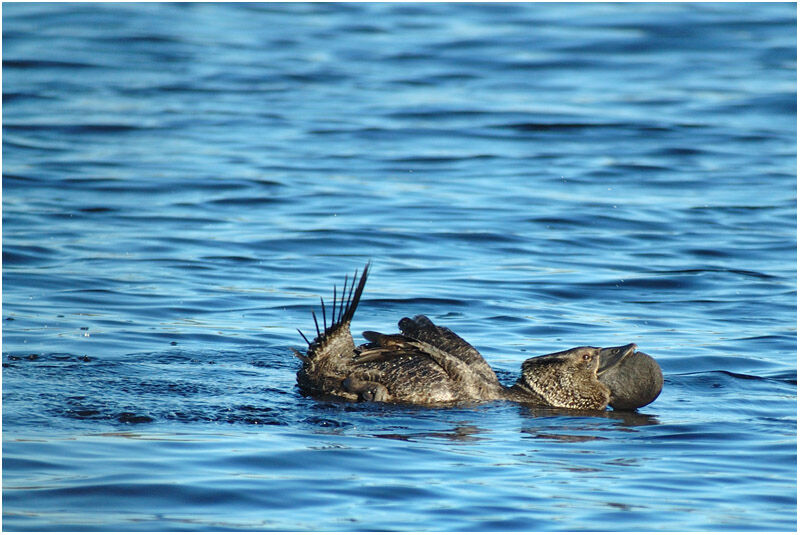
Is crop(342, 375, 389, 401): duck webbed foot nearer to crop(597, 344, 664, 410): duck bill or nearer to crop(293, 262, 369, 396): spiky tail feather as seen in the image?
crop(293, 262, 369, 396): spiky tail feather

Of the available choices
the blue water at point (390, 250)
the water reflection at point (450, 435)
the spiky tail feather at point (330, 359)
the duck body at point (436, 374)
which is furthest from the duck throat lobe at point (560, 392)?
the spiky tail feather at point (330, 359)

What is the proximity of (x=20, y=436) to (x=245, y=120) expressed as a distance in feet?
37.6

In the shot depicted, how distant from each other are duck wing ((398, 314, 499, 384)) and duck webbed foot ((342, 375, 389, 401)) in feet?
1.56

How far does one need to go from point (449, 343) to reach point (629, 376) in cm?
108

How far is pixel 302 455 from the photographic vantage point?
19.0 feet

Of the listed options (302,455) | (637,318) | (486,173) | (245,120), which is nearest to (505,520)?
(302,455)

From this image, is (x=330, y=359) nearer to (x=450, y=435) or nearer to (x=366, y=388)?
(x=366, y=388)

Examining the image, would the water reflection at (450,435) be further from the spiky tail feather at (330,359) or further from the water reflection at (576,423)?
the spiky tail feather at (330,359)

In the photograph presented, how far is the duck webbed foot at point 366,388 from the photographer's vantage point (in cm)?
677

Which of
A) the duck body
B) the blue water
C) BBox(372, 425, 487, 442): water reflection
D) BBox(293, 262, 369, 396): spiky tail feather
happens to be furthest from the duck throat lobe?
→ BBox(293, 262, 369, 396): spiky tail feather

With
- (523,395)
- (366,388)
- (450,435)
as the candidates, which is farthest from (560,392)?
(366,388)

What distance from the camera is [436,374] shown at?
6848 mm

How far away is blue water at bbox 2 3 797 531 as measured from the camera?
5.47m

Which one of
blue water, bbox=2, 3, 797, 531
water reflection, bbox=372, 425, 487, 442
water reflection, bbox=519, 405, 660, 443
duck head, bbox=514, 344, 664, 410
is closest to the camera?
blue water, bbox=2, 3, 797, 531
